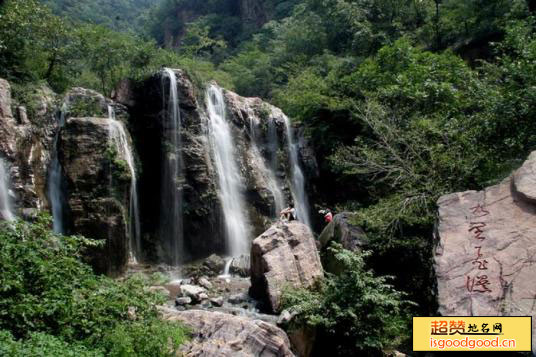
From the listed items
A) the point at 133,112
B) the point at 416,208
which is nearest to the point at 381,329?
the point at 416,208

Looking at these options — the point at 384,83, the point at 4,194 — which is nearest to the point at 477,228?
the point at 384,83

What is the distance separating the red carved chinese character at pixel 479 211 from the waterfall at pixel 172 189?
32.4 feet

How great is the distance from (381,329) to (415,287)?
276cm

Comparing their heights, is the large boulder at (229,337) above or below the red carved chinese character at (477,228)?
below

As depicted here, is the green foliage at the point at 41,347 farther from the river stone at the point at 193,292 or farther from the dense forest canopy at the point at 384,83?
the river stone at the point at 193,292

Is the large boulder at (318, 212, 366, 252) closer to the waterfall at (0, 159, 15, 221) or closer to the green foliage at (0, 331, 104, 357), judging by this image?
the green foliage at (0, 331, 104, 357)

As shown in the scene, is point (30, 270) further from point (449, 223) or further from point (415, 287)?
point (415, 287)

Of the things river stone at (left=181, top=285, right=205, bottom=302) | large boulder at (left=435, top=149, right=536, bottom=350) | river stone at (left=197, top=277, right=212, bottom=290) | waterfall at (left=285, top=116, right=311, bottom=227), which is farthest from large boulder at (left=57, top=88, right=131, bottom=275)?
large boulder at (left=435, top=149, right=536, bottom=350)

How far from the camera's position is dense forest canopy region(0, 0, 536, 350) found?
33.1 ft

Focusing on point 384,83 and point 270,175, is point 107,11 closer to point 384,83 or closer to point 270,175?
point 270,175

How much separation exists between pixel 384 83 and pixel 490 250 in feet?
34.8

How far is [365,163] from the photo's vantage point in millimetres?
11625

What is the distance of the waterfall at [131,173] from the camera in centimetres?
1367

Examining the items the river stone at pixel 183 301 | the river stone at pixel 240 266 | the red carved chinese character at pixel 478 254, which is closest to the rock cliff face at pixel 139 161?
the river stone at pixel 240 266
